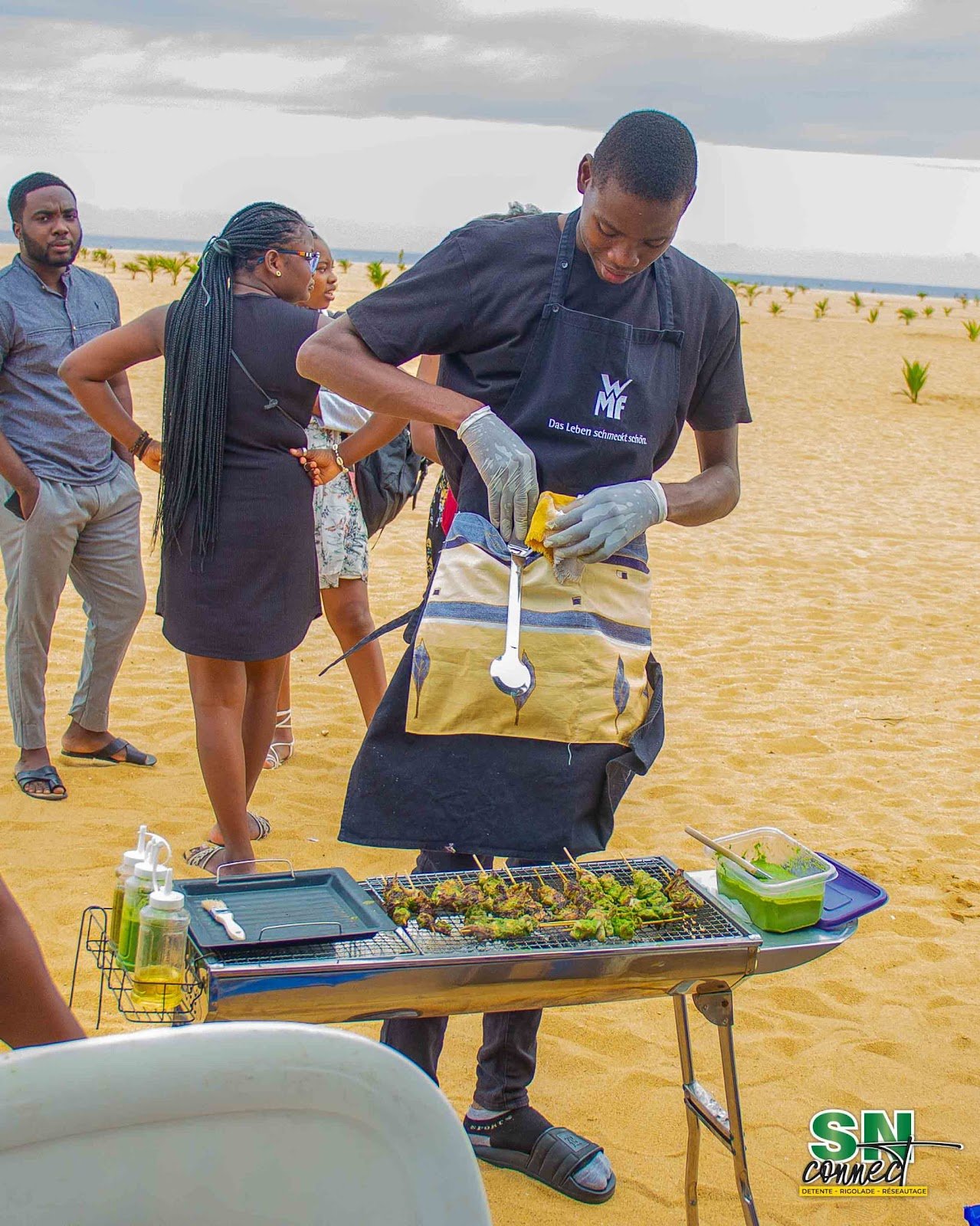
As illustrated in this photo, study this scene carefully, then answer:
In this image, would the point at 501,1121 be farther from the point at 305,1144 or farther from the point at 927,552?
the point at 927,552

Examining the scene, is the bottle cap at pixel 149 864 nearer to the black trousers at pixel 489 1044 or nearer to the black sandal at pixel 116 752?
the black trousers at pixel 489 1044

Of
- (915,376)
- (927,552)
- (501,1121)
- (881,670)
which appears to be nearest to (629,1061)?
(501,1121)

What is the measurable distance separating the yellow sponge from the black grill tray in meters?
0.66

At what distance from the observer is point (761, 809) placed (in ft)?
15.7

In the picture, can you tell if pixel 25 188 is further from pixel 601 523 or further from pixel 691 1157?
pixel 691 1157

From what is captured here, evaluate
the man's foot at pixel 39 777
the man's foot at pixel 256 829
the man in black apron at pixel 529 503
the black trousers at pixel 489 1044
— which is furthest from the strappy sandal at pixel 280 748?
the man in black apron at pixel 529 503

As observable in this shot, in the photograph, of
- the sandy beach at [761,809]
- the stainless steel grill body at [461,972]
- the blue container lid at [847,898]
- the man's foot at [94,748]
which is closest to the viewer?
the stainless steel grill body at [461,972]

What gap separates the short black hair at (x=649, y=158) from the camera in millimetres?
2162

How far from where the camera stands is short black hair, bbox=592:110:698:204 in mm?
2162

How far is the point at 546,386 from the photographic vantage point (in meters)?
2.33

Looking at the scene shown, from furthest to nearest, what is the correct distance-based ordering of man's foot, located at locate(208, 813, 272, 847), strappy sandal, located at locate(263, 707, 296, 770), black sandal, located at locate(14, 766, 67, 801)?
strappy sandal, located at locate(263, 707, 296, 770), black sandal, located at locate(14, 766, 67, 801), man's foot, located at locate(208, 813, 272, 847)

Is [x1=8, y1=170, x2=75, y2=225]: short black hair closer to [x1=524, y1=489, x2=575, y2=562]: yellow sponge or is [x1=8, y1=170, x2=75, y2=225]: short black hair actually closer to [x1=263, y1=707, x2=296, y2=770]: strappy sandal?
[x1=263, y1=707, x2=296, y2=770]: strappy sandal

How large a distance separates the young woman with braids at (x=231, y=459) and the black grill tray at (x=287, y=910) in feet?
4.57

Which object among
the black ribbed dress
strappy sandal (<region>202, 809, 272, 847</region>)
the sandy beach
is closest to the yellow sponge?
the sandy beach
